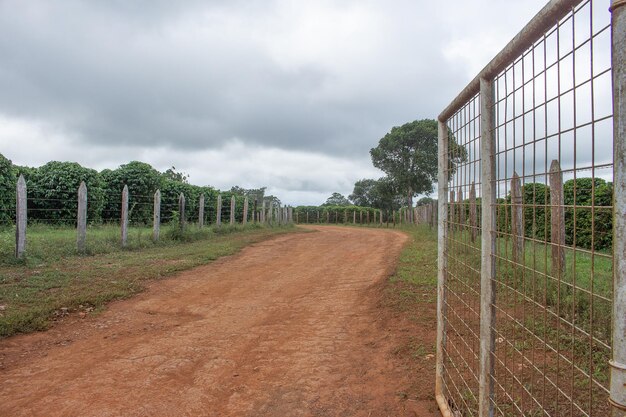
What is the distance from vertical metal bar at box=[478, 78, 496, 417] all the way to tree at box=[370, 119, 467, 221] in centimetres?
3409

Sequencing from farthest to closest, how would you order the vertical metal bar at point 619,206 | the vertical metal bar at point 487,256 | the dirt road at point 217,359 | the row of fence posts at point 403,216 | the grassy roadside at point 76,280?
the row of fence posts at point 403,216 < the grassy roadside at point 76,280 < the dirt road at point 217,359 < the vertical metal bar at point 487,256 < the vertical metal bar at point 619,206

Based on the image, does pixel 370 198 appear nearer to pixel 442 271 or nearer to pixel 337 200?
pixel 337 200

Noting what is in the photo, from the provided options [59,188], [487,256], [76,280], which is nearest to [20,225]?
[76,280]

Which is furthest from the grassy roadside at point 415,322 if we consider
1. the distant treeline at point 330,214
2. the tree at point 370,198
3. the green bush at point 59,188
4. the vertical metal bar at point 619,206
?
the tree at point 370,198

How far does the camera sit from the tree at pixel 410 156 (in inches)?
1447

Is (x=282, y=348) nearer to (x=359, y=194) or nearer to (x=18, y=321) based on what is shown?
(x=18, y=321)

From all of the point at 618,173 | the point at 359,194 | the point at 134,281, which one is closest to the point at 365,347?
the point at 618,173

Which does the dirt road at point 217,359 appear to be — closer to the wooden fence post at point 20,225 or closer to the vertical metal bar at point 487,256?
the vertical metal bar at point 487,256

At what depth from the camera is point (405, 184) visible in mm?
38781

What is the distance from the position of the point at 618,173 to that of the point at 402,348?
379 centimetres

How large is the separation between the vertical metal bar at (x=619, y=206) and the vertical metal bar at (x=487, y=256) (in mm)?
1069

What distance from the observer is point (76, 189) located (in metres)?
16.4

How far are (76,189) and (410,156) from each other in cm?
2864

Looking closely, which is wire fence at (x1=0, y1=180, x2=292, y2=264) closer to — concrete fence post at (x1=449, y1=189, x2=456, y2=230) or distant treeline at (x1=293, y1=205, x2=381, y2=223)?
concrete fence post at (x1=449, y1=189, x2=456, y2=230)
